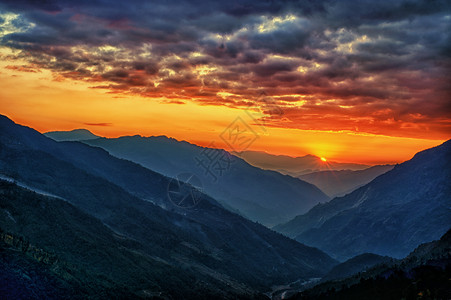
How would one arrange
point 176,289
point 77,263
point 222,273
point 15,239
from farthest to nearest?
point 222,273
point 176,289
point 77,263
point 15,239

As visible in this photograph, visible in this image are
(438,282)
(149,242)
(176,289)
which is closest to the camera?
(438,282)

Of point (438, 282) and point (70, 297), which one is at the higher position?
point (438, 282)

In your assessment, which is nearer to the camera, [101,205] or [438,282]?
[438,282]

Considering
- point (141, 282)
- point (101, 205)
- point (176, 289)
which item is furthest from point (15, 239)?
point (101, 205)

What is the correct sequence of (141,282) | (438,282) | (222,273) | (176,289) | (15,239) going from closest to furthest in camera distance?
(438,282) → (15,239) → (141,282) → (176,289) → (222,273)

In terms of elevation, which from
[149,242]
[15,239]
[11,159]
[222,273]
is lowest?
[222,273]

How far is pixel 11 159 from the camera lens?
630 ft

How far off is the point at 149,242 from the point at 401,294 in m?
118

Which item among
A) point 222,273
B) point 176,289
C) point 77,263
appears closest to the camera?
point 77,263

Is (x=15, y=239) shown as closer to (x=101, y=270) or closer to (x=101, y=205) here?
(x=101, y=270)

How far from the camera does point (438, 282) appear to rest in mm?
75688

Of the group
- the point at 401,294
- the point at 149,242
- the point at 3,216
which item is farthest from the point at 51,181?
the point at 401,294

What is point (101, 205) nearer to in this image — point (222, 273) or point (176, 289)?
point (222, 273)

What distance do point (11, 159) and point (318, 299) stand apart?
153459 millimetres
